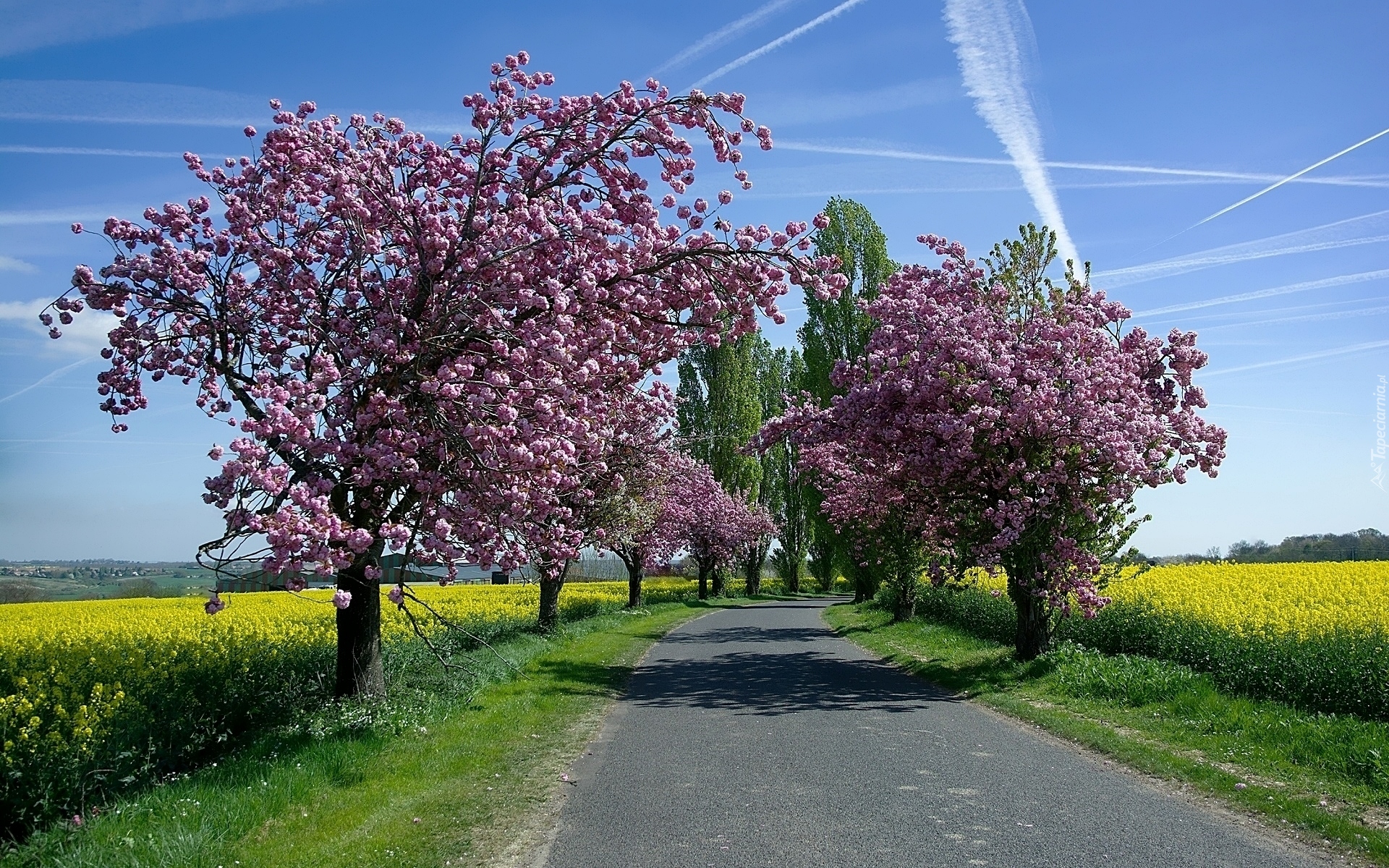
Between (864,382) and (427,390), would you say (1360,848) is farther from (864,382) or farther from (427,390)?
(864,382)

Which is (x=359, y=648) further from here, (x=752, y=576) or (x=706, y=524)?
(x=752, y=576)

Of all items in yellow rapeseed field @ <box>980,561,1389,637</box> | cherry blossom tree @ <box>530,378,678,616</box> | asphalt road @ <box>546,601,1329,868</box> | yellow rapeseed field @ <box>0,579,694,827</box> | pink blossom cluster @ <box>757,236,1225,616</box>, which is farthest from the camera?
pink blossom cluster @ <box>757,236,1225,616</box>

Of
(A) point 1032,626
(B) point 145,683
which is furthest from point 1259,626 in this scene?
(B) point 145,683

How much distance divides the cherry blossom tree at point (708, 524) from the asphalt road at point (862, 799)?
23.0 m

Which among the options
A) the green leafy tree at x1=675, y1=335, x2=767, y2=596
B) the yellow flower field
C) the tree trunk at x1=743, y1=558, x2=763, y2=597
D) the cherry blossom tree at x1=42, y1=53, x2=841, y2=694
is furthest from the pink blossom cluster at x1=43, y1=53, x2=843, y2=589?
the tree trunk at x1=743, y1=558, x2=763, y2=597

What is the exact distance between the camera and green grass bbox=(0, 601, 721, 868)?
6375 millimetres

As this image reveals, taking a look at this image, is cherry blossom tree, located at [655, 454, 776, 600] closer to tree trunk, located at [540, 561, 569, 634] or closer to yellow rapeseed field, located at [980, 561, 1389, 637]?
tree trunk, located at [540, 561, 569, 634]

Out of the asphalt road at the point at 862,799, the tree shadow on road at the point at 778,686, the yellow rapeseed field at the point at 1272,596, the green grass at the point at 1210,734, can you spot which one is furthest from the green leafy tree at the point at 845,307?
the asphalt road at the point at 862,799

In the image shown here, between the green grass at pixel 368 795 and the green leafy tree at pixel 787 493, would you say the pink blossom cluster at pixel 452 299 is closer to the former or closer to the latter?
the green grass at pixel 368 795

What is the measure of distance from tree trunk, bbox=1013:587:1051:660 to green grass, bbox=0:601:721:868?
8.45m

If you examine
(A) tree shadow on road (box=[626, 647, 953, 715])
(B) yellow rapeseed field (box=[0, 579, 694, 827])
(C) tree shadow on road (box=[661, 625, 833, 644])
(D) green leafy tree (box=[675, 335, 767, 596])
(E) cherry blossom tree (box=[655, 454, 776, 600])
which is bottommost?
(C) tree shadow on road (box=[661, 625, 833, 644])

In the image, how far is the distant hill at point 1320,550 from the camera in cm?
2912

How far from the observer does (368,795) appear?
7.81 meters

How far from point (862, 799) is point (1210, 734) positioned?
4943 millimetres
